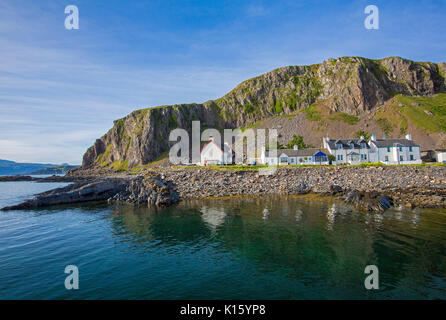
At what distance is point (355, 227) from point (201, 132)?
178842 mm

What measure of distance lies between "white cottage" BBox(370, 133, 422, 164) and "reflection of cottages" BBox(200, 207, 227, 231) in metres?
64.3

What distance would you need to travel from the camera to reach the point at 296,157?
7650 centimetres

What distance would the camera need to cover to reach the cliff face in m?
151

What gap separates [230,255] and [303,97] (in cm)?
18375

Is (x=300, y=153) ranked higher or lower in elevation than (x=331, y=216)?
higher

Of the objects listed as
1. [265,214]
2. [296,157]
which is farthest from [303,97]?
[265,214]

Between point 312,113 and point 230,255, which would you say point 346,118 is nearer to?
point 312,113

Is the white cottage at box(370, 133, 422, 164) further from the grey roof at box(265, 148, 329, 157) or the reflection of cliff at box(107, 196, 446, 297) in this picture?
the reflection of cliff at box(107, 196, 446, 297)

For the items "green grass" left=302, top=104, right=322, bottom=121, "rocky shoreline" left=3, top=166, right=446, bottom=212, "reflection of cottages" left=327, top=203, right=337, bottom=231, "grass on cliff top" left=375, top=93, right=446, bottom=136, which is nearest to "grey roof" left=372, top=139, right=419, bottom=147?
"rocky shoreline" left=3, top=166, right=446, bottom=212

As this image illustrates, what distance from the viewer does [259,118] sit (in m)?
192

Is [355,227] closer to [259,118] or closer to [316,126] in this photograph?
[316,126]

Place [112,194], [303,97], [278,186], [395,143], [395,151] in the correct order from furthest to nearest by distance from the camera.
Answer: [303,97] → [395,143] → [395,151] → [112,194] → [278,186]

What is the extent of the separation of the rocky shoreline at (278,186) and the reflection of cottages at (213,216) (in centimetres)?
967
